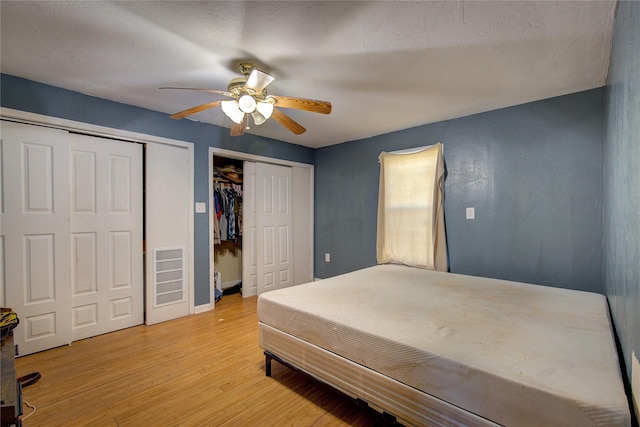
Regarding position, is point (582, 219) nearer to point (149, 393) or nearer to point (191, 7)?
point (191, 7)

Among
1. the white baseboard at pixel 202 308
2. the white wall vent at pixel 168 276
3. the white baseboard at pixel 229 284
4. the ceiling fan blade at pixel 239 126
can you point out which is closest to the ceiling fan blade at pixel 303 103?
the ceiling fan blade at pixel 239 126

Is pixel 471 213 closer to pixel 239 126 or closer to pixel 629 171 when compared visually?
pixel 629 171

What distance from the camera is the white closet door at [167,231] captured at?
292 cm

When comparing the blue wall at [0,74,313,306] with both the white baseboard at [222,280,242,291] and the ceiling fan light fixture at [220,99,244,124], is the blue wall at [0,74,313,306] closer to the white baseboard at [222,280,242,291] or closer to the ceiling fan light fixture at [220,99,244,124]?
the white baseboard at [222,280,242,291]

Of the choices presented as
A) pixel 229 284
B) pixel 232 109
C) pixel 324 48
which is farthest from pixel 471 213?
pixel 229 284

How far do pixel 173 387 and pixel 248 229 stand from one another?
2.24m

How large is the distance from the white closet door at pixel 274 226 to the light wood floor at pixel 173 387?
144cm

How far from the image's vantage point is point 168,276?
304 cm

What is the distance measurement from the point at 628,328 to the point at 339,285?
166 centimetres

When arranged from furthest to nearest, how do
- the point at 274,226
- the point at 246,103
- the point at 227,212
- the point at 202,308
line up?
1. the point at 274,226
2. the point at 227,212
3. the point at 202,308
4. the point at 246,103

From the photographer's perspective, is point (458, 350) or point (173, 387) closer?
point (458, 350)

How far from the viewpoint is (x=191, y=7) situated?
1.46 meters

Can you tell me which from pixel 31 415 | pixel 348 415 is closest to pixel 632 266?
pixel 348 415

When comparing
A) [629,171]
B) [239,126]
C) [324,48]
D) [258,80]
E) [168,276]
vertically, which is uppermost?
[324,48]
